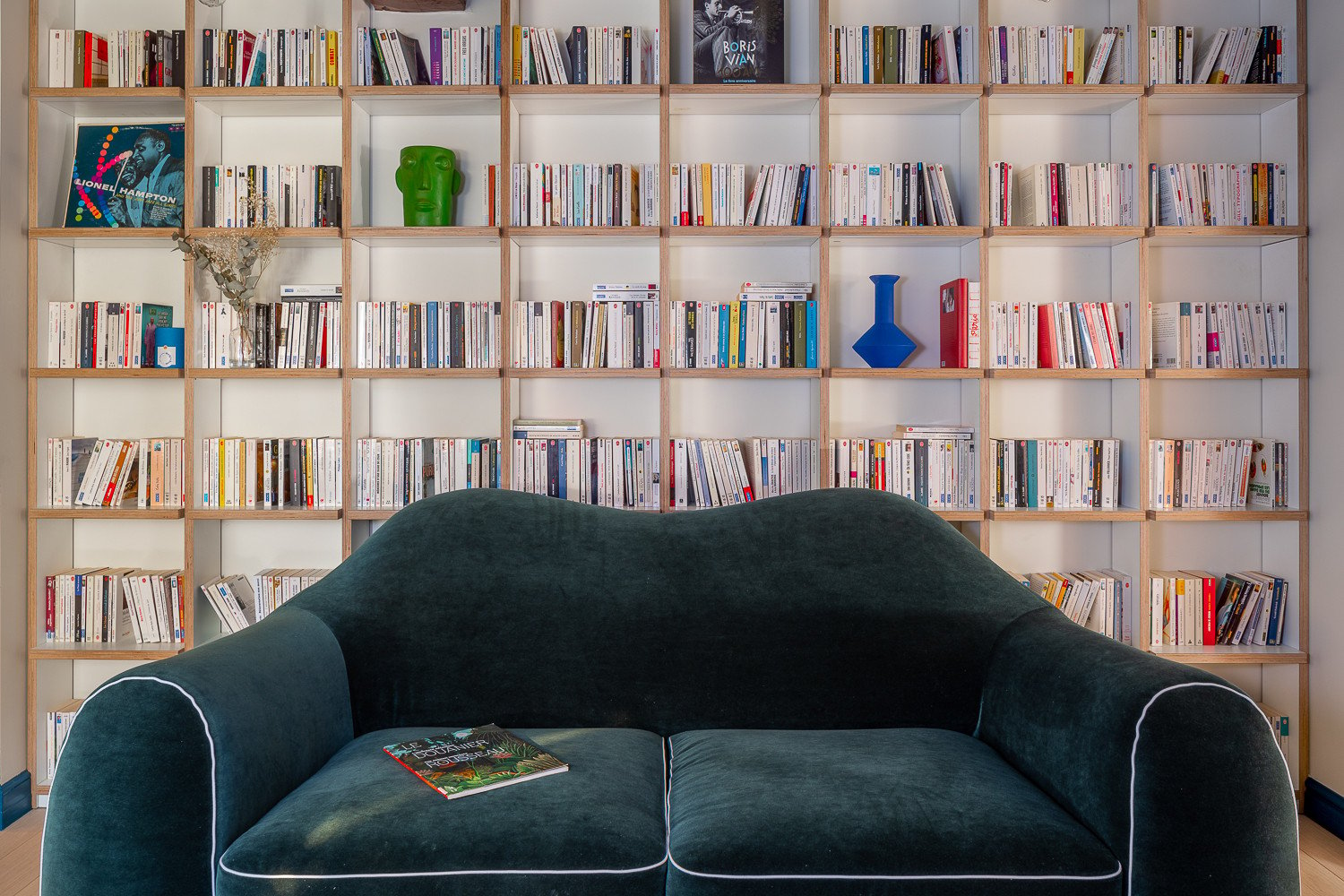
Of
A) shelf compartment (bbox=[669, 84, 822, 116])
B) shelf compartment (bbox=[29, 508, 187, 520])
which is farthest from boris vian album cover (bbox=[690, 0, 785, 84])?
shelf compartment (bbox=[29, 508, 187, 520])

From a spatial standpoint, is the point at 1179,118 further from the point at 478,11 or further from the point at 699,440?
the point at 478,11

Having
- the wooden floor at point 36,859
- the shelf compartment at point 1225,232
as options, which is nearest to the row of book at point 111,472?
the wooden floor at point 36,859

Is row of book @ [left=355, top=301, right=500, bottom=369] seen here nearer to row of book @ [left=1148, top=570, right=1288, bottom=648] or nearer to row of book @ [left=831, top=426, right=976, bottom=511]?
row of book @ [left=831, top=426, right=976, bottom=511]

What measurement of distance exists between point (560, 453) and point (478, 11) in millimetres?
1469

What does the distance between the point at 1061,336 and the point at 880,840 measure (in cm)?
196

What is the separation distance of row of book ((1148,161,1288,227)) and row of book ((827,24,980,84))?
0.70 metres

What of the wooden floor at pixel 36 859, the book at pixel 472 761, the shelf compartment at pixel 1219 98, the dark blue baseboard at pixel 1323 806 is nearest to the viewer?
the book at pixel 472 761

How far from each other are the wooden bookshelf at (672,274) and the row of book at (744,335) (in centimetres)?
7

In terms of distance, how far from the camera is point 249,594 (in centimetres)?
316

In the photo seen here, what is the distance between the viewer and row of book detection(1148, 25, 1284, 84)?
301 centimetres

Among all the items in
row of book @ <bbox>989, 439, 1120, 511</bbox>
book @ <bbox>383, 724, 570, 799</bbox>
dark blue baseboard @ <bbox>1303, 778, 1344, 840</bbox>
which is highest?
row of book @ <bbox>989, 439, 1120, 511</bbox>

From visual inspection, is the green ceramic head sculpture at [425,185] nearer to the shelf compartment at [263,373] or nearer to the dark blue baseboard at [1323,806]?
the shelf compartment at [263,373]

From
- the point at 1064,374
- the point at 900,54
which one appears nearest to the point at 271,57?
the point at 900,54

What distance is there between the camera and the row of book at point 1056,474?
3027 millimetres
